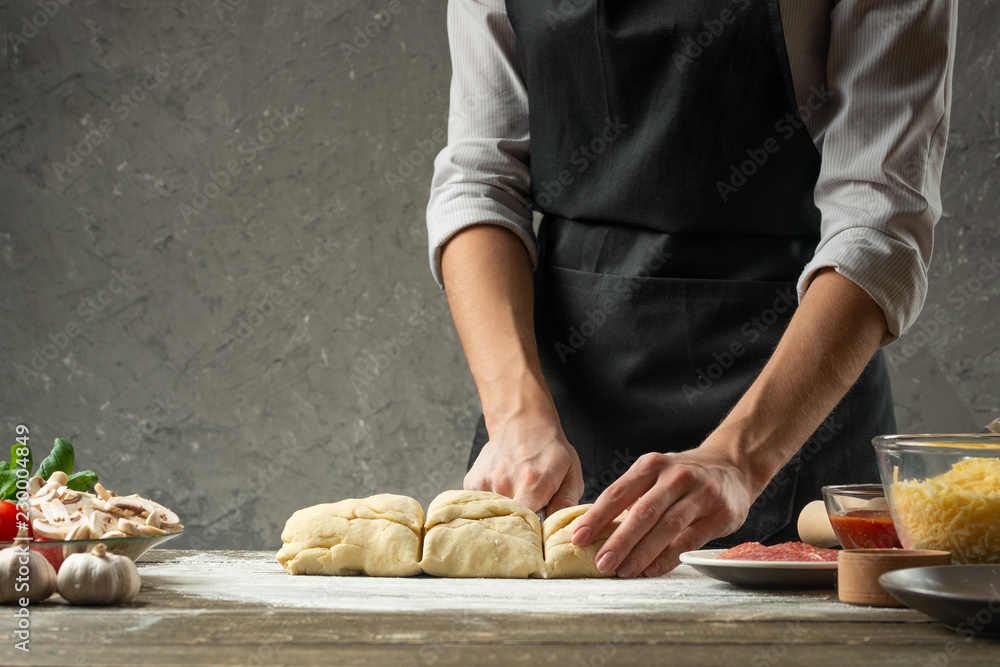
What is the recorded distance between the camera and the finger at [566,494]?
1.27 m

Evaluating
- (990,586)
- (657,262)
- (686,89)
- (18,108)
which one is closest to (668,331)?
(657,262)

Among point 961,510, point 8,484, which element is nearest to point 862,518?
point 961,510

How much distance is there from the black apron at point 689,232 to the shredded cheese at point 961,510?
1.68 feet

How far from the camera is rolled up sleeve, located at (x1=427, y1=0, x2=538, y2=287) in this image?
1.59 metres

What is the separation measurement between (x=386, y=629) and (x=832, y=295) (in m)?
0.86

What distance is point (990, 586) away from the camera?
29.1 inches

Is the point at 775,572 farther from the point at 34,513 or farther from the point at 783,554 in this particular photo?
the point at 34,513

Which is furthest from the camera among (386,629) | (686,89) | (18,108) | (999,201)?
(18,108)

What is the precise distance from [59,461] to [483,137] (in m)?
0.94

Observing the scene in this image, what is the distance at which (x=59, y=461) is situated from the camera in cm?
120

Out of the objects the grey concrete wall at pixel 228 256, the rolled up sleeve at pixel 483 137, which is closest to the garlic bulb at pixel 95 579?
the rolled up sleeve at pixel 483 137

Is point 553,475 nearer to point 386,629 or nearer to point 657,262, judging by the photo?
point 657,262

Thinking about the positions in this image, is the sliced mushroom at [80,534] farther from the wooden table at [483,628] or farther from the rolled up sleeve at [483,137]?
the rolled up sleeve at [483,137]

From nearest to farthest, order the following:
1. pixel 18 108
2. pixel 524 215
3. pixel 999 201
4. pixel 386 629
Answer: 1. pixel 386 629
2. pixel 524 215
3. pixel 999 201
4. pixel 18 108
